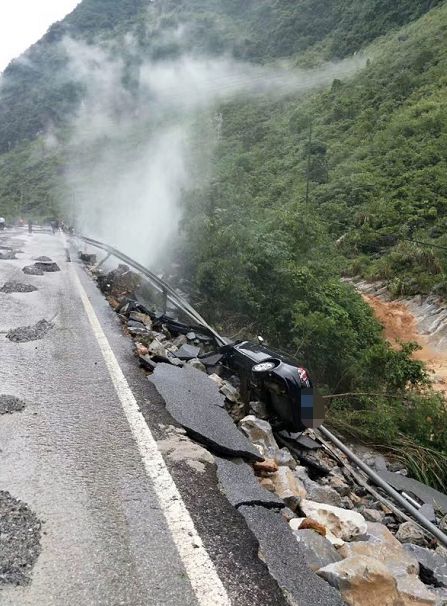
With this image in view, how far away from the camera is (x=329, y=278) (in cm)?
1259

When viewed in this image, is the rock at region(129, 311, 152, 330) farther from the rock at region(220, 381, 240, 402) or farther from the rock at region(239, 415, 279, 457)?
the rock at region(239, 415, 279, 457)

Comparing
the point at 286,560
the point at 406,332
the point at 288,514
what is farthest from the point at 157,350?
the point at 406,332

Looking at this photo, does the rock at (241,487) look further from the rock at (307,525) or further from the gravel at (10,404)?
the gravel at (10,404)

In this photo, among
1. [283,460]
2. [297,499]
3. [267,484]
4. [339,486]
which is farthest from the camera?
[339,486]

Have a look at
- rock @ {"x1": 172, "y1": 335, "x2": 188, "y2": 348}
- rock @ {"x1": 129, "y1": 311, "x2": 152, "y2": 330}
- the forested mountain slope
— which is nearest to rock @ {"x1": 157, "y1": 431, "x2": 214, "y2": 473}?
rock @ {"x1": 172, "y1": 335, "x2": 188, "y2": 348}

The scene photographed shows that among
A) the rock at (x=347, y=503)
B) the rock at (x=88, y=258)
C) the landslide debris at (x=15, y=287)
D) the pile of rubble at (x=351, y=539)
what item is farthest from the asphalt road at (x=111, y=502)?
the rock at (x=88, y=258)

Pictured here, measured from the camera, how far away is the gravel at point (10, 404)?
3.80 meters

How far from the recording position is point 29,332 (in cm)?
604

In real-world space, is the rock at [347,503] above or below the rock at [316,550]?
below

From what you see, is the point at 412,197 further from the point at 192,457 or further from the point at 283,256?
the point at 192,457

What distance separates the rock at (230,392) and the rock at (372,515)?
1642mm

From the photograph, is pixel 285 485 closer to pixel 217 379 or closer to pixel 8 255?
pixel 217 379

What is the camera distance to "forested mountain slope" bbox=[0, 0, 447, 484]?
946cm

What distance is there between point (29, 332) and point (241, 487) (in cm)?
400
